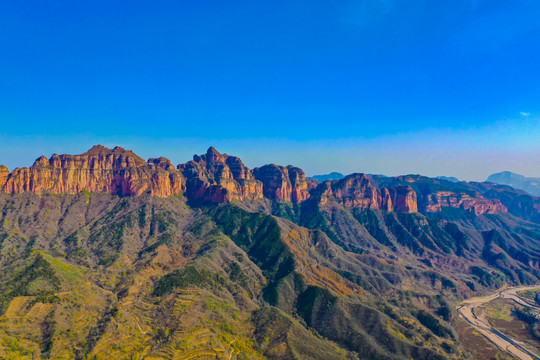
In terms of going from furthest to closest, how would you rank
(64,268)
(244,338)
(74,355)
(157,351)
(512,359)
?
(64,268) < (512,359) < (244,338) < (157,351) < (74,355)

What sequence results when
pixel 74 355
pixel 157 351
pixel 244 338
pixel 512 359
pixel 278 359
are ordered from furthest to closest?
1. pixel 512 359
2. pixel 244 338
3. pixel 278 359
4. pixel 157 351
5. pixel 74 355

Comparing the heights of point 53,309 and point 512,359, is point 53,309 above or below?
above

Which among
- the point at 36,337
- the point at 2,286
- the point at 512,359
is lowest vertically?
the point at 512,359

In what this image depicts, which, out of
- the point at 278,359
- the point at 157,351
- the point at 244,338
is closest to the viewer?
the point at 157,351

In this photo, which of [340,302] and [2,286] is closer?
[2,286]

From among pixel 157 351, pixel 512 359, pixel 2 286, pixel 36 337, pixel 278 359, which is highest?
pixel 2 286

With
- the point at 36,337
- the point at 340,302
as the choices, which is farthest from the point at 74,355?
the point at 340,302

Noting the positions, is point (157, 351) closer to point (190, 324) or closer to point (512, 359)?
point (190, 324)

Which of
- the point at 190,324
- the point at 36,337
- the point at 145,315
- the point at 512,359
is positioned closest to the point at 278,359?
the point at 190,324

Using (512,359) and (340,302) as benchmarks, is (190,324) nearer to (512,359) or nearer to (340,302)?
(340,302)
